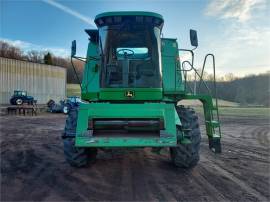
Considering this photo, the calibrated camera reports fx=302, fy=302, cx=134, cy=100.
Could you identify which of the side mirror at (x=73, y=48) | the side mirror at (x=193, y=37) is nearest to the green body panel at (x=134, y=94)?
the side mirror at (x=73, y=48)

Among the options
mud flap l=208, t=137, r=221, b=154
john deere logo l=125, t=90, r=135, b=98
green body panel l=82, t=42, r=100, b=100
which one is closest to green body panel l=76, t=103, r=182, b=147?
john deere logo l=125, t=90, r=135, b=98

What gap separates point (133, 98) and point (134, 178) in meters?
1.61

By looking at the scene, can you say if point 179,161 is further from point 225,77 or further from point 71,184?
point 225,77

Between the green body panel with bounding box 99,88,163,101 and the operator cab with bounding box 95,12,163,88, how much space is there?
124 millimetres

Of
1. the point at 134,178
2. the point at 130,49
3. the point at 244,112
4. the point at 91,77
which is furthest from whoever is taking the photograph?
the point at 244,112

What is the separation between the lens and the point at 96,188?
5.18 m

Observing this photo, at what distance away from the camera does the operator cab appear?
6477 millimetres

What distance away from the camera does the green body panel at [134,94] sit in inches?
247

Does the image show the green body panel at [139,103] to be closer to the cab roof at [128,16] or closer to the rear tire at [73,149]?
the cab roof at [128,16]

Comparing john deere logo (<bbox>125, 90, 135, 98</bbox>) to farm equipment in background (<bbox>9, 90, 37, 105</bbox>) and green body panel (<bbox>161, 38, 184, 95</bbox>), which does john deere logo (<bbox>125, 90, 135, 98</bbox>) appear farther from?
farm equipment in background (<bbox>9, 90, 37, 105</bbox>)

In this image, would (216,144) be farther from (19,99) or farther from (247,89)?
(247,89)

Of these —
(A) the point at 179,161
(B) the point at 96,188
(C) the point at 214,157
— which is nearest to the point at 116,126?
(B) the point at 96,188

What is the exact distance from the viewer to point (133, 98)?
626 cm

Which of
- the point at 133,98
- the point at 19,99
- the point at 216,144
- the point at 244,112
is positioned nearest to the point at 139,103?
the point at 133,98
